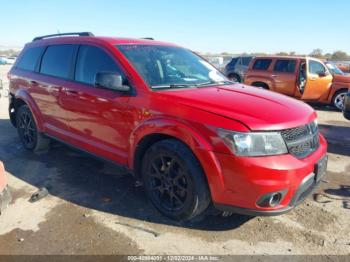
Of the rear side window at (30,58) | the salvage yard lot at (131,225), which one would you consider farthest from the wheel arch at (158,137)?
the rear side window at (30,58)

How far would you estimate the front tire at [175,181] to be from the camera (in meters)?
3.15

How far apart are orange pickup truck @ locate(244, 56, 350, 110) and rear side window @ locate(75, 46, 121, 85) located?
830 cm

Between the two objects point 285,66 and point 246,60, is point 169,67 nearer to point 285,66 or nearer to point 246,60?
point 285,66

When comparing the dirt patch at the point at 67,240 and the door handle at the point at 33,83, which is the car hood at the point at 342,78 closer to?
the door handle at the point at 33,83

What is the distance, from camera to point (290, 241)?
3223 mm

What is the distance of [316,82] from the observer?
1089 centimetres

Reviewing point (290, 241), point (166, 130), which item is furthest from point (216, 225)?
point (166, 130)

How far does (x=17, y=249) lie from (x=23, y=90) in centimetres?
329

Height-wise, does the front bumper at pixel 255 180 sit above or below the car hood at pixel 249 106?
below

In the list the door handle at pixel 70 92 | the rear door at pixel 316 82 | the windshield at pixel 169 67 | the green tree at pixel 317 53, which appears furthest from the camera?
the green tree at pixel 317 53

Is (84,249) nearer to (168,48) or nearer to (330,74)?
(168,48)

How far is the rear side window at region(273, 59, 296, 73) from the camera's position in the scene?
11258 millimetres

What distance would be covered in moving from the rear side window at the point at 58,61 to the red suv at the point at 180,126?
0.7 inches

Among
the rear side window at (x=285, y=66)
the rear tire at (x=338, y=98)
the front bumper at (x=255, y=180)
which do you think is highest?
the front bumper at (x=255, y=180)
